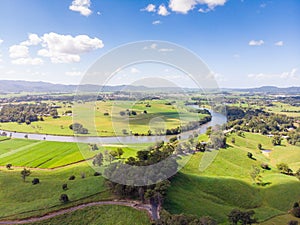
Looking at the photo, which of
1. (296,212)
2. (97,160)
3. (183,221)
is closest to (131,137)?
(97,160)

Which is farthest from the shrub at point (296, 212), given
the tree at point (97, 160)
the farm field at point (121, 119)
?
the tree at point (97, 160)

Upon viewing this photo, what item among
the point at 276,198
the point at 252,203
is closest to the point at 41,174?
the point at 252,203

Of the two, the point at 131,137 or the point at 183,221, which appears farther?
the point at 131,137

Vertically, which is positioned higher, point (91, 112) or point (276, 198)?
point (91, 112)

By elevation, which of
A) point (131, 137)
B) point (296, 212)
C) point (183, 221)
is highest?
point (131, 137)

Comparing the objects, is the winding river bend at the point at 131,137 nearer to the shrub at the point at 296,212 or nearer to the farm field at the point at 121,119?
the farm field at the point at 121,119

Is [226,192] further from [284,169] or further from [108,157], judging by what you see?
[284,169]

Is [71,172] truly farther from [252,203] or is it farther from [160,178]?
[252,203]

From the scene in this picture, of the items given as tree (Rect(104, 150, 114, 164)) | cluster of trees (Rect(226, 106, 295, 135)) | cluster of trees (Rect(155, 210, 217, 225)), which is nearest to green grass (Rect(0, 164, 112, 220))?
tree (Rect(104, 150, 114, 164))
